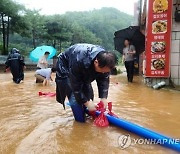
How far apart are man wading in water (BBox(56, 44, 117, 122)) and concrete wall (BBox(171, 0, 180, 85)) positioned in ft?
14.8

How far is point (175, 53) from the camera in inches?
301

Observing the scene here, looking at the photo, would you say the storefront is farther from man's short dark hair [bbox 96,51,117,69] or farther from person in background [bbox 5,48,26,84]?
man's short dark hair [bbox 96,51,117,69]

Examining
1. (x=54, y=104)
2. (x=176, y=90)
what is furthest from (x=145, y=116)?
(x=176, y=90)

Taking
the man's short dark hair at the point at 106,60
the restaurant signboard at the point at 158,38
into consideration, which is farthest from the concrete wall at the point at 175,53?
the man's short dark hair at the point at 106,60

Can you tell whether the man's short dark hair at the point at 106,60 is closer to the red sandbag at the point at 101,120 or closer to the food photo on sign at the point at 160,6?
the red sandbag at the point at 101,120

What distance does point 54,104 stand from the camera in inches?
203

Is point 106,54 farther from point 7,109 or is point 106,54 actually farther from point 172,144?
point 7,109

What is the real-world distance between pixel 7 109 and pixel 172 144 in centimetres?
302

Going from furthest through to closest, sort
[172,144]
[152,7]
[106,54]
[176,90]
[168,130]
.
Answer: [152,7], [176,90], [168,130], [106,54], [172,144]

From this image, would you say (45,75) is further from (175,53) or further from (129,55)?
(175,53)

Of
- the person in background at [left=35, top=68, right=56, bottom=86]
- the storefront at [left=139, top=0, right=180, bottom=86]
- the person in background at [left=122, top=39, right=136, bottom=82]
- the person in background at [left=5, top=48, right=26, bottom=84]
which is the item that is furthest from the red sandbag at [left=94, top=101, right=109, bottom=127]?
the person in background at [left=5, top=48, right=26, bottom=84]

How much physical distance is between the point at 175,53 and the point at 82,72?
505 cm

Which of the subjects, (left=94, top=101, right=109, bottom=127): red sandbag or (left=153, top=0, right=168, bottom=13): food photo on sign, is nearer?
(left=94, top=101, right=109, bottom=127): red sandbag

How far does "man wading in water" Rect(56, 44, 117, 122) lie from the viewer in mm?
3008
